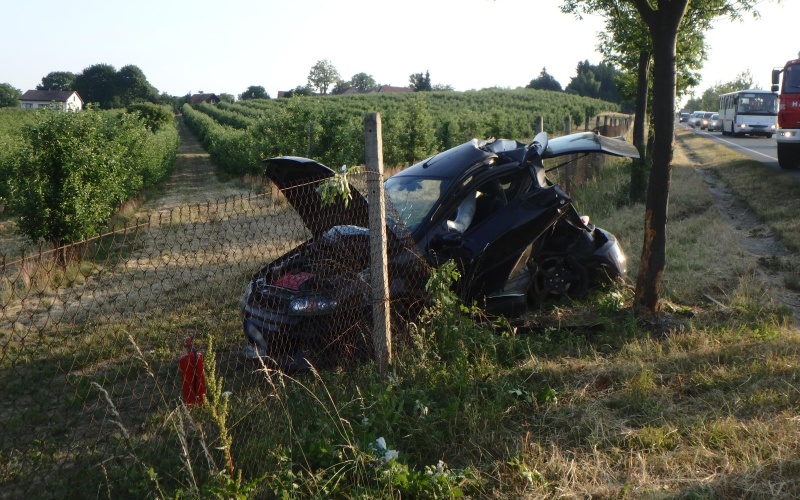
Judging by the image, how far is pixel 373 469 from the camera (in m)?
3.71

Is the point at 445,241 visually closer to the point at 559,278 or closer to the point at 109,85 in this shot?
the point at 559,278

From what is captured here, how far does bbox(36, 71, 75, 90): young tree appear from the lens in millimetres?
121312

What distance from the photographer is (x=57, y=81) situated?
122750mm

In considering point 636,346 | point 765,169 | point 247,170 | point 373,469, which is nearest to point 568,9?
point 765,169

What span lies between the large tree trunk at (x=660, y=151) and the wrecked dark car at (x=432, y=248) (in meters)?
0.61

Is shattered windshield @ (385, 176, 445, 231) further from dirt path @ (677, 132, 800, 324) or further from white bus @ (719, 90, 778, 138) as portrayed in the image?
white bus @ (719, 90, 778, 138)

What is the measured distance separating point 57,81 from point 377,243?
444 ft

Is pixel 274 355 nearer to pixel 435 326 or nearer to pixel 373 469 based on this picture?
pixel 435 326

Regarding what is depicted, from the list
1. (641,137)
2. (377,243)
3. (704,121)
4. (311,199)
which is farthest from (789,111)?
(704,121)

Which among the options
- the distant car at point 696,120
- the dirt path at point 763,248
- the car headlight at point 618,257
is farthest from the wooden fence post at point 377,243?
the distant car at point 696,120

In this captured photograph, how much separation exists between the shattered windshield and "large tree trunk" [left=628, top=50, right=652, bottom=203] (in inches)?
295

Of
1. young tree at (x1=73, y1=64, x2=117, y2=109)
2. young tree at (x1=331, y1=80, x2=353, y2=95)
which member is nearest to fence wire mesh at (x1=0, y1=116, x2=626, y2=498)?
young tree at (x1=73, y1=64, x2=117, y2=109)

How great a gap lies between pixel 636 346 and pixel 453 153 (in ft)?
8.54

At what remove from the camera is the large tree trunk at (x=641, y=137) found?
13.1 meters
